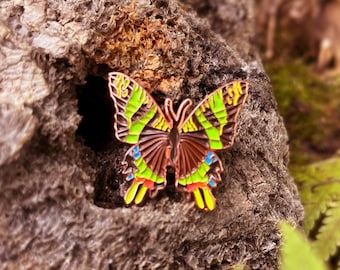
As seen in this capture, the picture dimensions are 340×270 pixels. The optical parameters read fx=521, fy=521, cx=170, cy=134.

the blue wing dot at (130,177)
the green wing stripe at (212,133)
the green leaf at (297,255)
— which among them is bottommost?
the blue wing dot at (130,177)

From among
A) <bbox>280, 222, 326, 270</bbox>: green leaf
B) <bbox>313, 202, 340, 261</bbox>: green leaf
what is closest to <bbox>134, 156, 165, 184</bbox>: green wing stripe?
<bbox>280, 222, 326, 270</bbox>: green leaf

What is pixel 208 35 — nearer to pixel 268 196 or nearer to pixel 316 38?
pixel 268 196

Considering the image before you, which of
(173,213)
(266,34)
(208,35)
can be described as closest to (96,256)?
(173,213)

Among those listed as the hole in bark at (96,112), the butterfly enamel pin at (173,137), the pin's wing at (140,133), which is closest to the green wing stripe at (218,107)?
the butterfly enamel pin at (173,137)

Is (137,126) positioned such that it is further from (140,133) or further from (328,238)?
(328,238)

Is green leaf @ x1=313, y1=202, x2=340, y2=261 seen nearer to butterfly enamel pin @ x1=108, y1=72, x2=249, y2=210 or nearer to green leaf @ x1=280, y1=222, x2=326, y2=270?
butterfly enamel pin @ x1=108, y1=72, x2=249, y2=210

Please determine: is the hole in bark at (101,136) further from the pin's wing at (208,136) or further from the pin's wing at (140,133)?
the pin's wing at (208,136)
